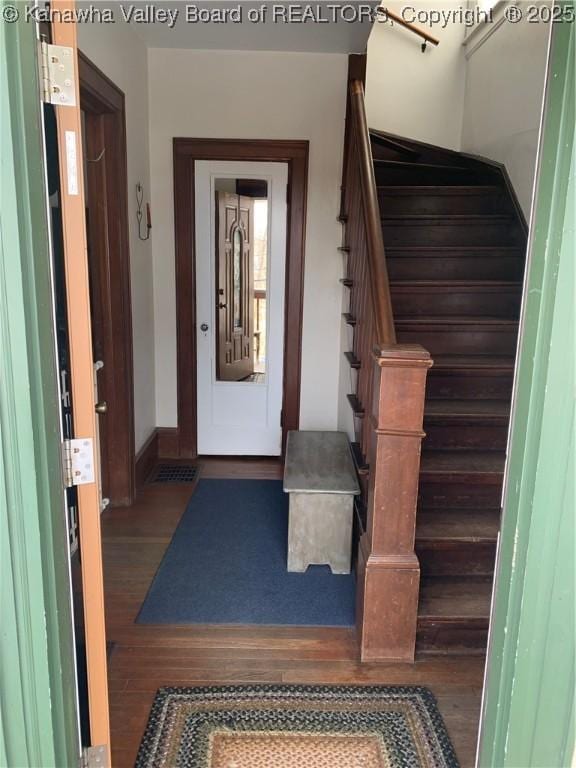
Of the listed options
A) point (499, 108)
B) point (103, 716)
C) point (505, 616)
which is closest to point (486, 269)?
point (499, 108)

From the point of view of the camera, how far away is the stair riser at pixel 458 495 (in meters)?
2.48

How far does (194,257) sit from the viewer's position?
12.5 feet

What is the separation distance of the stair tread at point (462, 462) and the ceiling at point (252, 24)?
224 cm

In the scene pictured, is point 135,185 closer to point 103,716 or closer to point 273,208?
point 273,208

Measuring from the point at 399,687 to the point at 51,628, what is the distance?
4.47 ft

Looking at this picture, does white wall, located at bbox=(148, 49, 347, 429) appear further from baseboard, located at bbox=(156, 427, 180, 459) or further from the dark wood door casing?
baseboard, located at bbox=(156, 427, 180, 459)

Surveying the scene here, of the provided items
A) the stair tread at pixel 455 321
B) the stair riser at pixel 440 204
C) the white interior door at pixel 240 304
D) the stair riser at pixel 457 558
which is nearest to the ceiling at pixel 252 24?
the white interior door at pixel 240 304

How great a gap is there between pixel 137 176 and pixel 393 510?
98.9 inches

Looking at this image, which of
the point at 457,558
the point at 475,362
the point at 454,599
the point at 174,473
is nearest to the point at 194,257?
the point at 174,473

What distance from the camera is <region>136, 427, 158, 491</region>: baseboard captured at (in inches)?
137

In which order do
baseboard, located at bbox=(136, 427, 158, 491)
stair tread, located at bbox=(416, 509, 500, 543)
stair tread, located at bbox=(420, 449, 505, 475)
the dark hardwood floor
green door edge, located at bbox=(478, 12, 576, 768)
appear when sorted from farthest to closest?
baseboard, located at bbox=(136, 427, 158, 491)
stair tread, located at bbox=(420, 449, 505, 475)
stair tread, located at bbox=(416, 509, 500, 543)
the dark hardwood floor
green door edge, located at bbox=(478, 12, 576, 768)

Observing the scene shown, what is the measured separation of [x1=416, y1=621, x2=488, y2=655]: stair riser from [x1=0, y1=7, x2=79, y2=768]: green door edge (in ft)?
4.66

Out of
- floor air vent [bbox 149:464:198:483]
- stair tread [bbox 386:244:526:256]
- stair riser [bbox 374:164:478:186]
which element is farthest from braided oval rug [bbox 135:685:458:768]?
stair riser [bbox 374:164:478:186]

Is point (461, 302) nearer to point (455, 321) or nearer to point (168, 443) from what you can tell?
point (455, 321)
